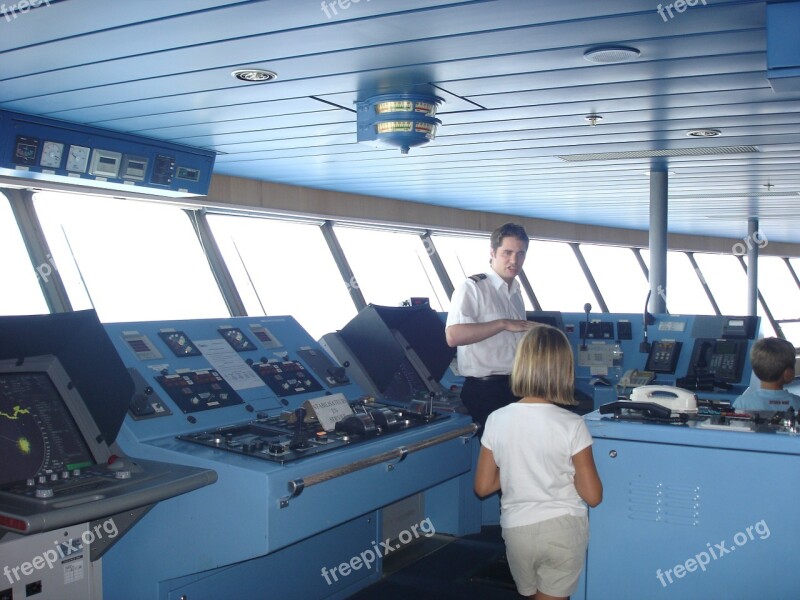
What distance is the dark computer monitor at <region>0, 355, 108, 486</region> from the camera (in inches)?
95.3

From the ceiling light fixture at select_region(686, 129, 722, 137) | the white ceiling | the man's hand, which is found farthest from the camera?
the ceiling light fixture at select_region(686, 129, 722, 137)

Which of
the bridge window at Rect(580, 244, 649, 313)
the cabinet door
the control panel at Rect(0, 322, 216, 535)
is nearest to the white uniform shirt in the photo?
the cabinet door

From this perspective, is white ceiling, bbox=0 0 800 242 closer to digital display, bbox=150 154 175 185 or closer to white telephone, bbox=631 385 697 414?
digital display, bbox=150 154 175 185

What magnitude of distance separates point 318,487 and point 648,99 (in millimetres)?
2656

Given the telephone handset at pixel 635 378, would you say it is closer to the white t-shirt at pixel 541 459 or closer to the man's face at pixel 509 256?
the man's face at pixel 509 256

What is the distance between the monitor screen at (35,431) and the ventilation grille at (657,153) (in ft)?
13.6

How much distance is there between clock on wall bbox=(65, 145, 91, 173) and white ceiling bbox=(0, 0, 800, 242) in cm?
19

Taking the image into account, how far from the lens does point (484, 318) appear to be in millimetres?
3662

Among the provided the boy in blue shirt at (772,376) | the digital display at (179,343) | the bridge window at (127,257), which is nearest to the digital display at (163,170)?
the bridge window at (127,257)

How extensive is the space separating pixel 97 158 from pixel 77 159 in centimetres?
14

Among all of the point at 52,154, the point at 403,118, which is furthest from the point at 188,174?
the point at 403,118

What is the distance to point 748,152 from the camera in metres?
5.48

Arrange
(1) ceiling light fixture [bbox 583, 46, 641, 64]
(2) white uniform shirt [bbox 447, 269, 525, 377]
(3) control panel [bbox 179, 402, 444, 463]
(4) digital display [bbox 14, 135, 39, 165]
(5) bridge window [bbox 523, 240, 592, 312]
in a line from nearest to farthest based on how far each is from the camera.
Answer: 1. (3) control panel [bbox 179, 402, 444, 463]
2. (1) ceiling light fixture [bbox 583, 46, 641, 64]
3. (2) white uniform shirt [bbox 447, 269, 525, 377]
4. (4) digital display [bbox 14, 135, 39, 165]
5. (5) bridge window [bbox 523, 240, 592, 312]

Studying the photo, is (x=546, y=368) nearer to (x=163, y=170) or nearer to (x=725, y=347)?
(x=725, y=347)
